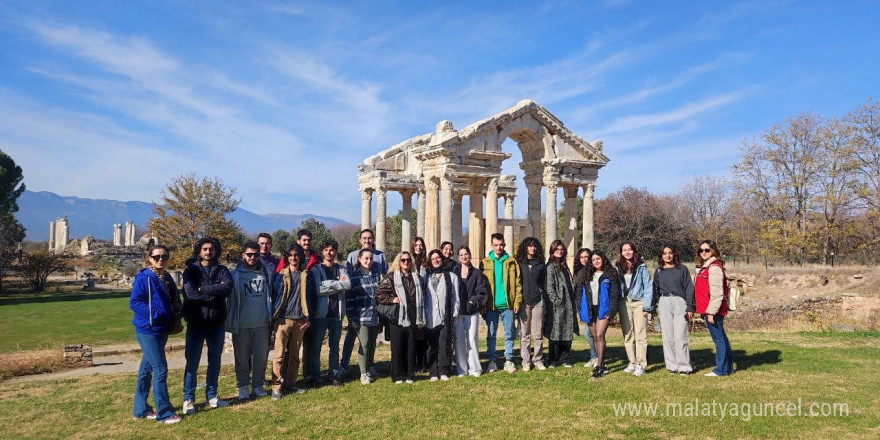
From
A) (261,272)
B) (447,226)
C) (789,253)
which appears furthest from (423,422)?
(789,253)

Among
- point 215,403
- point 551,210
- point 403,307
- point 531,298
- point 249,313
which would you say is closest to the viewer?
point 215,403

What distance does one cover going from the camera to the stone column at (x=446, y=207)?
17.1 meters

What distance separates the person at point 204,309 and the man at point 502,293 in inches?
164

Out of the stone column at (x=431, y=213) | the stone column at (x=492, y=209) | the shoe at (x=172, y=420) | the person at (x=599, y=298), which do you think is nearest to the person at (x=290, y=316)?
the shoe at (x=172, y=420)

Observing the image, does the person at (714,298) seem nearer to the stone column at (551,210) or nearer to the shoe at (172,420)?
the shoe at (172,420)

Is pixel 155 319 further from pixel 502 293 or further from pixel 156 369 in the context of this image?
pixel 502 293

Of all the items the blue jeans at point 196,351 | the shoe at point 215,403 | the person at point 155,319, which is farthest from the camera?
the shoe at point 215,403

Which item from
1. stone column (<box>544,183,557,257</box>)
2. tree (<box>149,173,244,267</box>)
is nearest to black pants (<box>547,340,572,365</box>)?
stone column (<box>544,183,557,257</box>)

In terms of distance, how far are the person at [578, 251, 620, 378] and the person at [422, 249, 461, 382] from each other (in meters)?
2.12

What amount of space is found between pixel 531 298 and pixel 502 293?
49cm

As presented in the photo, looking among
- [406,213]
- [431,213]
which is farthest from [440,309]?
[406,213]

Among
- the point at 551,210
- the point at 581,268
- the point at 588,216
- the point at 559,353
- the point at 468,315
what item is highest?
the point at 551,210

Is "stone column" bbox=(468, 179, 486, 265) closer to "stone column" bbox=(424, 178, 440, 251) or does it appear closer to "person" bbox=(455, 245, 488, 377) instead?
"stone column" bbox=(424, 178, 440, 251)

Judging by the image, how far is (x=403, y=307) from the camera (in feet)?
27.9
